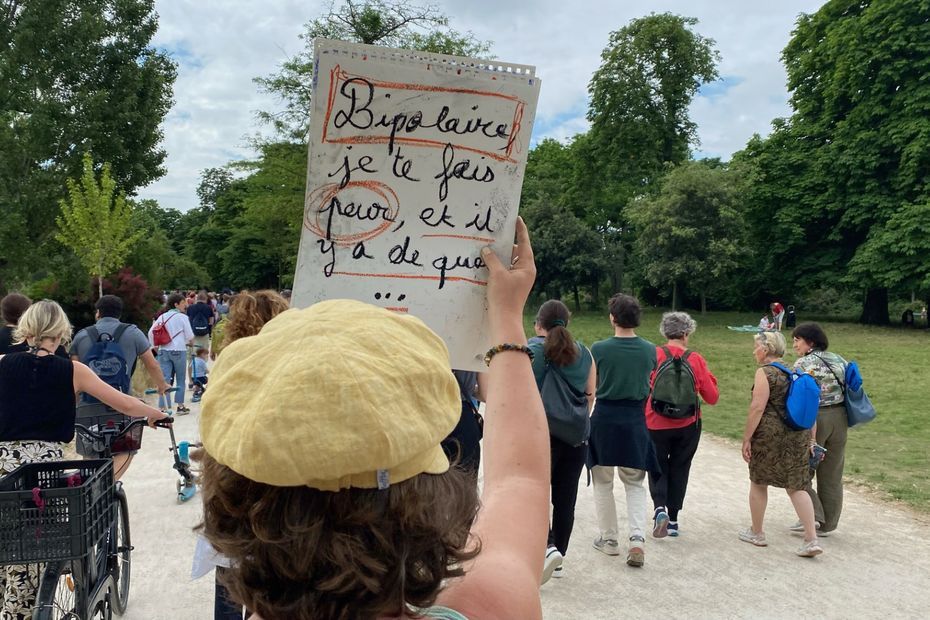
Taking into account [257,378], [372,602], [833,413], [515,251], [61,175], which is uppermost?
[61,175]

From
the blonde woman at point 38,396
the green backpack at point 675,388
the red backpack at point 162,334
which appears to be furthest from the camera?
the red backpack at point 162,334

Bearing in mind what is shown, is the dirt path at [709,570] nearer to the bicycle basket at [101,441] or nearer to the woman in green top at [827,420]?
the woman in green top at [827,420]

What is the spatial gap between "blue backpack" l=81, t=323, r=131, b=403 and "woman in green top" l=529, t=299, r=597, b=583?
13.7ft

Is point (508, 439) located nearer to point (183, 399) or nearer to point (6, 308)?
point (6, 308)

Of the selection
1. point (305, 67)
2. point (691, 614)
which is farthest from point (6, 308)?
point (305, 67)

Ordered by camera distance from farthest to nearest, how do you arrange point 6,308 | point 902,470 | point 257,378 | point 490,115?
point 902,470
point 6,308
point 490,115
point 257,378

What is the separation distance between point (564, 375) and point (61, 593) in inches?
126

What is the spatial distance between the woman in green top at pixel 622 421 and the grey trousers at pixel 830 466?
5.60 feet

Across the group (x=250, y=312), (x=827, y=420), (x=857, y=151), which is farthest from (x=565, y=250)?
(x=250, y=312)

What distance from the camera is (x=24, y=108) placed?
82.8 ft

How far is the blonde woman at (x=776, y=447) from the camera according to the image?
5387 millimetres

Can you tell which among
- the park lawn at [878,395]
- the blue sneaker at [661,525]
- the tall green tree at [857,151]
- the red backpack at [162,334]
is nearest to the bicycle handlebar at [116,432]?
the blue sneaker at [661,525]

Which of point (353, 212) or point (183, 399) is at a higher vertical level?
point (353, 212)

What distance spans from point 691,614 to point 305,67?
24.1 m
